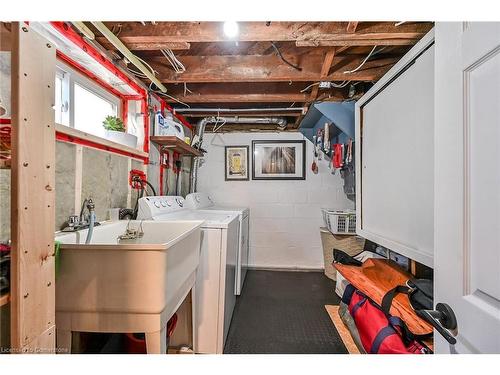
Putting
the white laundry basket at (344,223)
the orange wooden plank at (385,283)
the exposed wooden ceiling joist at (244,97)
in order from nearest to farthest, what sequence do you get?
the orange wooden plank at (385,283)
the exposed wooden ceiling joist at (244,97)
the white laundry basket at (344,223)

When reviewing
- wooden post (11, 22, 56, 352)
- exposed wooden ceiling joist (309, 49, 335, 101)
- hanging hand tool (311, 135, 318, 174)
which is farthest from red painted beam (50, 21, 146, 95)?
hanging hand tool (311, 135, 318, 174)

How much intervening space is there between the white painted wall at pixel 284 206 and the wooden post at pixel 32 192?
2743 mm

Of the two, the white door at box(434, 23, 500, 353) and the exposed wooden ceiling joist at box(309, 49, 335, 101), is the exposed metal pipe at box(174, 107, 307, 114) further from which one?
the white door at box(434, 23, 500, 353)

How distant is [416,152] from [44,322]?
1.56 m

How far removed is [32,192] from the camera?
600 millimetres

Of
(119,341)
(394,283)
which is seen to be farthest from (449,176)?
(119,341)

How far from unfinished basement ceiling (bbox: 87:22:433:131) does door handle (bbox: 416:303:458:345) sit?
1.36m

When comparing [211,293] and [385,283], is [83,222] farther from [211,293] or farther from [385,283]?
[385,283]

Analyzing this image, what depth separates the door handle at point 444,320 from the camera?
590 millimetres

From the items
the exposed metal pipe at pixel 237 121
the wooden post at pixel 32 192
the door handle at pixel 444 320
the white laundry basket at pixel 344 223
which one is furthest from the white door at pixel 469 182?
the exposed metal pipe at pixel 237 121

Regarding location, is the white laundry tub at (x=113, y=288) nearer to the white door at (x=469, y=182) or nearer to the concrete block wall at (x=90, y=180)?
the concrete block wall at (x=90, y=180)

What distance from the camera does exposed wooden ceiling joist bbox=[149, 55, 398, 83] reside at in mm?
1746

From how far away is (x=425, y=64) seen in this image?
1.00 metres
